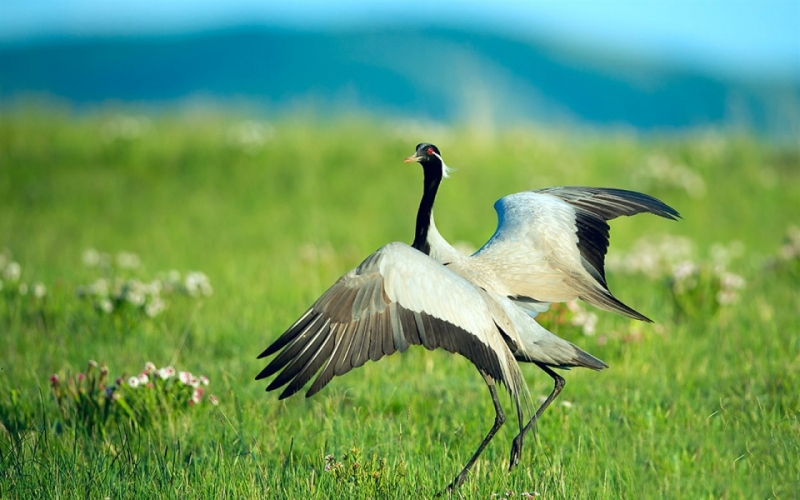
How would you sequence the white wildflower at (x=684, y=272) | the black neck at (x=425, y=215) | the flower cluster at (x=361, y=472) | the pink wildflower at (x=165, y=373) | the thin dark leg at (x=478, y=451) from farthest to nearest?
the white wildflower at (x=684, y=272), the black neck at (x=425, y=215), the pink wildflower at (x=165, y=373), the thin dark leg at (x=478, y=451), the flower cluster at (x=361, y=472)

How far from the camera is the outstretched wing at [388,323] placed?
12.0 feet

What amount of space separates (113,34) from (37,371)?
94035mm

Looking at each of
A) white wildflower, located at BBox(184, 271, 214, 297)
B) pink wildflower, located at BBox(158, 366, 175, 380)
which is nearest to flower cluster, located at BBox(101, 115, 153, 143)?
white wildflower, located at BBox(184, 271, 214, 297)

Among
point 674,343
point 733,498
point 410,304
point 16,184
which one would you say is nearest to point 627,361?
Result: point 674,343

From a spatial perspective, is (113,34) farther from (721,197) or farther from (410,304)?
(410,304)

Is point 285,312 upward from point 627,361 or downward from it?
upward

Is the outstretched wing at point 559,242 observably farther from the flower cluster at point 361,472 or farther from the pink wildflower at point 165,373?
the pink wildflower at point 165,373

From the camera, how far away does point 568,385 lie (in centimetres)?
507

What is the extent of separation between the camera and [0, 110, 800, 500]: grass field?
12.7 feet

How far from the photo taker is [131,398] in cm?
443

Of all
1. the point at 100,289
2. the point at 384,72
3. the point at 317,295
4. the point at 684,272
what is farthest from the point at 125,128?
the point at 384,72

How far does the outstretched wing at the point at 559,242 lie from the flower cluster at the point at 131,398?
1.74 m

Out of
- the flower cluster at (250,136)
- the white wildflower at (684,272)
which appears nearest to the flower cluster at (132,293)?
the white wildflower at (684,272)

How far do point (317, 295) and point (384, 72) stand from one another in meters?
80.9
